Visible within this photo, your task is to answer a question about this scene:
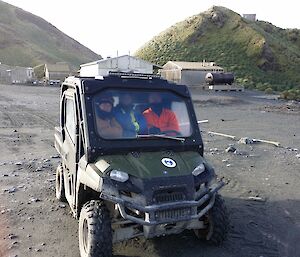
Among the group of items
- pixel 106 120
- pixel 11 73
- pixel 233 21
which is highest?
pixel 233 21

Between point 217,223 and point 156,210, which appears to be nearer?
point 156,210

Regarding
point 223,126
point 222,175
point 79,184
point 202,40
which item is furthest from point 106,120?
point 202,40

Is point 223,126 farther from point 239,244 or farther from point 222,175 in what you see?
point 239,244

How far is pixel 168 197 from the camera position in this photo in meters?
4.33

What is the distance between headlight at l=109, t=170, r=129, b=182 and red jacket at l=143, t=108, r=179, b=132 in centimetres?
97

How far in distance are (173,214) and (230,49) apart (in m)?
63.1

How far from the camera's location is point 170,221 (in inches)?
166

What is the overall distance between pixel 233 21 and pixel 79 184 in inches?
2793

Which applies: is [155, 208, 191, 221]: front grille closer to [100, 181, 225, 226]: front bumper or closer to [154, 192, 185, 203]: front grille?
[100, 181, 225, 226]: front bumper

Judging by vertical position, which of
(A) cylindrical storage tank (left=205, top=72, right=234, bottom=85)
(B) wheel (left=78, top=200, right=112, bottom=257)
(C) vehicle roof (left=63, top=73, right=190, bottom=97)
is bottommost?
(A) cylindrical storage tank (left=205, top=72, right=234, bottom=85)

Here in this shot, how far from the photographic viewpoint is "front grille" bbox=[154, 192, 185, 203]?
4.30m

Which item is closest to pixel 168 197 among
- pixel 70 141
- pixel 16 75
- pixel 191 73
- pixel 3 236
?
pixel 70 141

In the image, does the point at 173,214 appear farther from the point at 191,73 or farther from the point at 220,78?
the point at 191,73

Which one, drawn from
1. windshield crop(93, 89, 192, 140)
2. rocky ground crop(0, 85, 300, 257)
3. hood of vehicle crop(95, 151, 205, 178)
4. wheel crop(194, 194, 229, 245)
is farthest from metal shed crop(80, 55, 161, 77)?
wheel crop(194, 194, 229, 245)
